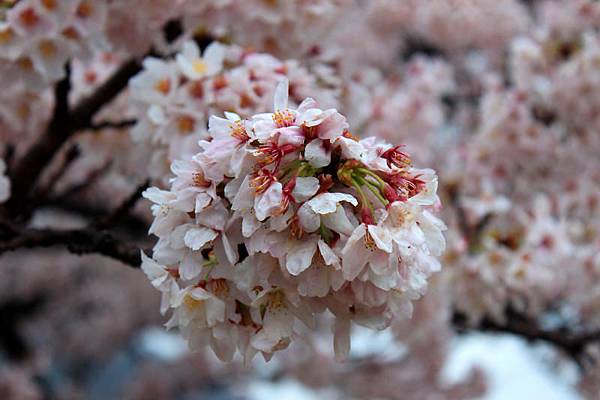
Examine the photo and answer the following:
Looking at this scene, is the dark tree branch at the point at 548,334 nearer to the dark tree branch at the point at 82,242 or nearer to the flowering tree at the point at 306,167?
the flowering tree at the point at 306,167

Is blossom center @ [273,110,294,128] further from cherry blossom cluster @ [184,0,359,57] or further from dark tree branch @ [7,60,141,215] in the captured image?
dark tree branch @ [7,60,141,215]

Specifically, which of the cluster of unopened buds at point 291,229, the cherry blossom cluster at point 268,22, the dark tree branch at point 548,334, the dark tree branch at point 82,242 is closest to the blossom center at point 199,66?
the cherry blossom cluster at point 268,22

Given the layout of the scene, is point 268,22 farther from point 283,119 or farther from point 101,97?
point 283,119

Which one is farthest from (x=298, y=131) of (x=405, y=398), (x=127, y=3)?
(x=405, y=398)

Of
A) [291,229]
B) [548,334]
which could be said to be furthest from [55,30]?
[548,334]

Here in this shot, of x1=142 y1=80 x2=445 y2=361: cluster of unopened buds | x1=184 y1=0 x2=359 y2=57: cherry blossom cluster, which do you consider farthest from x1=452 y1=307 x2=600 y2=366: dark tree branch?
x1=142 y1=80 x2=445 y2=361: cluster of unopened buds

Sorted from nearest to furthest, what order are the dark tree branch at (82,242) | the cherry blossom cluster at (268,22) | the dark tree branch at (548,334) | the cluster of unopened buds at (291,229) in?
the cluster of unopened buds at (291,229), the dark tree branch at (82,242), the cherry blossom cluster at (268,22), the dark tree branch at (548,334)
